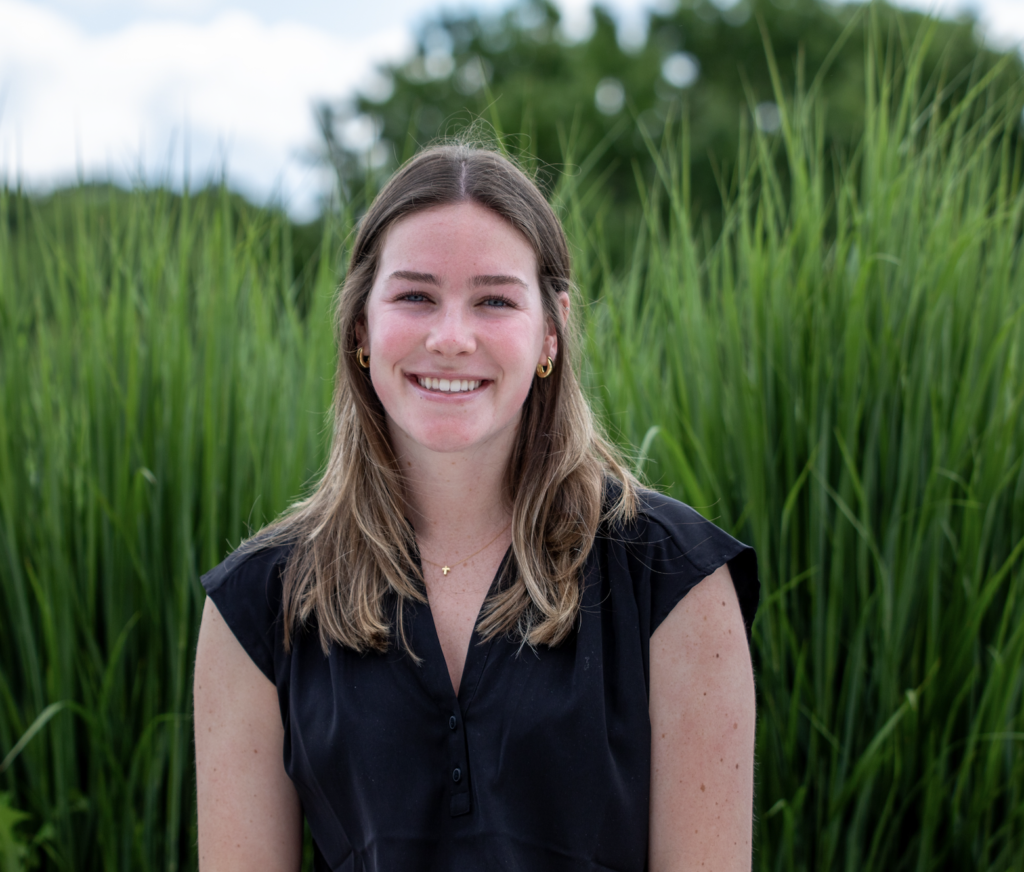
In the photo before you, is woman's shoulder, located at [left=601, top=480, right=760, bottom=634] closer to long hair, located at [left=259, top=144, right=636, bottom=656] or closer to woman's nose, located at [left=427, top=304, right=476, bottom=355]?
long hair, located at [left=259, top=144, right=636, bottom=656]

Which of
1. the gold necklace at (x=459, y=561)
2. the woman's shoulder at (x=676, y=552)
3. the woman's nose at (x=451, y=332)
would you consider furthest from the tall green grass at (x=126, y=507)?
the woman's shoulder at (x=676, y=552)

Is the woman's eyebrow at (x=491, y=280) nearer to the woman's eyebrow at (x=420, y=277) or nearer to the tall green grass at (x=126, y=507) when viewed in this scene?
the woman's eyebrow at (x=420, y=277)

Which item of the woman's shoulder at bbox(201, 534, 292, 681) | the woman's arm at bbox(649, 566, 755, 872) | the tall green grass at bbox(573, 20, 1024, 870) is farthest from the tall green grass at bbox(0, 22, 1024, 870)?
the woman's shoulder at bbox(201, 534, 292, 681)

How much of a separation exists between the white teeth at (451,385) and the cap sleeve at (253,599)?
1.46 feet

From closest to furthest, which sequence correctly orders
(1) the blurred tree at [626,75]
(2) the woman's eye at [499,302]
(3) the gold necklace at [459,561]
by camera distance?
(2) the woman's eye at [499,302] → (3) the gold necklace at [459,561] → (1) the blurred tree at [626,75]

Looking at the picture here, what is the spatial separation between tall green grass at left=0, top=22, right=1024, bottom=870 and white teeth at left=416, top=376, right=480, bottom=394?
0.67 metres

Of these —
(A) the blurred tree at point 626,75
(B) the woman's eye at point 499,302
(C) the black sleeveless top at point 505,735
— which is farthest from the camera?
(A) the blurred tree at point 626,75

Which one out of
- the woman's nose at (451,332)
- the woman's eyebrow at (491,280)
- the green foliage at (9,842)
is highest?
the woman's eyebrow at (491,280)

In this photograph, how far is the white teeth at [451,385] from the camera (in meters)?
1.56

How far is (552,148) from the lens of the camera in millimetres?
18422

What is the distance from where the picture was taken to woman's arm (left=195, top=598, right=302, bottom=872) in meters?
1.63

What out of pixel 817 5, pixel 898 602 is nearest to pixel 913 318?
pixel 898 602

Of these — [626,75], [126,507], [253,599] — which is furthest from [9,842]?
[626,75]

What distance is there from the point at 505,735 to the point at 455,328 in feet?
2.12
